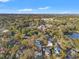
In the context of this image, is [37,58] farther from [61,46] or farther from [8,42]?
[8,42]

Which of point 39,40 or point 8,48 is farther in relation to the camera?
point 39,40

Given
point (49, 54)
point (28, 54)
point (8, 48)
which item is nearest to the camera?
point (28, 54)

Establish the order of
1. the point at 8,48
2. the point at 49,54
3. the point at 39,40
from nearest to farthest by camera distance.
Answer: the point at 49,54 < the point at 8,48 < the point at 39,40

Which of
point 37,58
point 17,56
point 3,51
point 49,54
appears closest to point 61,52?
point 49,54

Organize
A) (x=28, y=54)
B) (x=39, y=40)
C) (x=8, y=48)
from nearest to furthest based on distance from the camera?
(x=28, y=54) → (x=8, y=48) → (x=39, y=40)

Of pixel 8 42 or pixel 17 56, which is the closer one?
pixel 17 56

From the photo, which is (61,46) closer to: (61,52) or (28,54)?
(61,52)

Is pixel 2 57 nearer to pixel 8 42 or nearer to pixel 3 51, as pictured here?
pixel 3 51

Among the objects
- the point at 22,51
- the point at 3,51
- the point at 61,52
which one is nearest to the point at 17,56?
the point at 22,51
